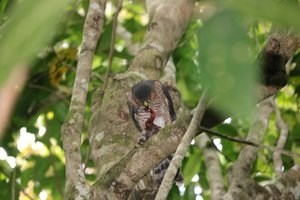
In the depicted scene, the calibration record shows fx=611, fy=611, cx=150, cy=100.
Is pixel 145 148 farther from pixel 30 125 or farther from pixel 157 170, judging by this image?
pixel 30 125

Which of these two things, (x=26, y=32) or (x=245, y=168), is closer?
(x=26, y=32)

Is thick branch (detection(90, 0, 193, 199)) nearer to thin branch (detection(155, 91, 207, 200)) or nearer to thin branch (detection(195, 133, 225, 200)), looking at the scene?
thin branch (detection(155, 91, 207, 200))

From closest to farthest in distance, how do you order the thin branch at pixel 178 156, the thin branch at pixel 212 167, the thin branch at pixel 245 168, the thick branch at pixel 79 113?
1. the thin branch at pixel 178 156
2. the thick branch at pixel 79 113
3. the thin branch at pixel 245 168
4. the thin branch at pixel 212 167

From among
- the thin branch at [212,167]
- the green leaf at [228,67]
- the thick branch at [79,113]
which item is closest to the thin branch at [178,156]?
the thick branch at [79,113]

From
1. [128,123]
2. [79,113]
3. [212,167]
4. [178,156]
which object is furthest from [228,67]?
[212,167]

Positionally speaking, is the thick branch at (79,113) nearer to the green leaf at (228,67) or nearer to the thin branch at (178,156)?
the thin branch at (178,156)

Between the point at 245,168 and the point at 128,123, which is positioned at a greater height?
the point at 128,123

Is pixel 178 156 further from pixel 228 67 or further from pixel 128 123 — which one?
pixel 228 67

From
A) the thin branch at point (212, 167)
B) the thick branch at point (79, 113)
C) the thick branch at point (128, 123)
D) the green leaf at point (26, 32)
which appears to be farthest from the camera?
the thin branch at point (212, 167)

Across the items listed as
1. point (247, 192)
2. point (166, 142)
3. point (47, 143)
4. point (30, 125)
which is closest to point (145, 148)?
point (166, 142)
